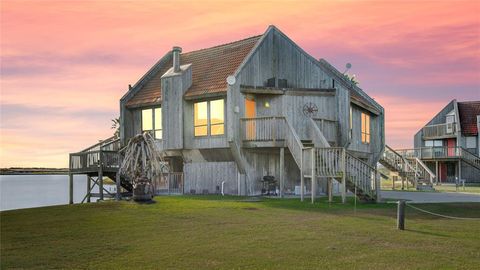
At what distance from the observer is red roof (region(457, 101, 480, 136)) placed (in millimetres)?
58906

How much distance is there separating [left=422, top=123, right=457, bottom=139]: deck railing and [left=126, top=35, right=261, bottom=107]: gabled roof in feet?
124

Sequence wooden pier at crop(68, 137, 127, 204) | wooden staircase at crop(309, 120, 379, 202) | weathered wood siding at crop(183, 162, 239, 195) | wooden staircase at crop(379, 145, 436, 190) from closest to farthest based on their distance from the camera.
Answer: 1. wooden staircase at crop(309, 120, 379, 202)
2. weathered wood siding at crop(183, 162, 239, 195)
3. wooden pier at crop(68, 137, 127, 204)
4. wooden staircase at crop(379, 145, 436, 190)

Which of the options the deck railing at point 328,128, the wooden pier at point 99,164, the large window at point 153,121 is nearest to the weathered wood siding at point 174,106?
the large window at point 153,121

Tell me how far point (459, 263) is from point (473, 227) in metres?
5.50

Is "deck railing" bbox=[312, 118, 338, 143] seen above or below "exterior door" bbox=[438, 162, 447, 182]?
above

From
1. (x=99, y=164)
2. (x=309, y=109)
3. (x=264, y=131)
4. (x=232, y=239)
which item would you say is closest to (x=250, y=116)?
(x=264, y=131)

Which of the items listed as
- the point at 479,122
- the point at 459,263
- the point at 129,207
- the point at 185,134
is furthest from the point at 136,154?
the point at 479,122

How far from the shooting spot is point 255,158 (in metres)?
29.0

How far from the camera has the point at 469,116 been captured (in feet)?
199

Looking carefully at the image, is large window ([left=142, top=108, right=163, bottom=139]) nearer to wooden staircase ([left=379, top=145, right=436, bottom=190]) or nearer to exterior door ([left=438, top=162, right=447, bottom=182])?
wooden staircase ([left=379, top=145, right=436, bottom=190])

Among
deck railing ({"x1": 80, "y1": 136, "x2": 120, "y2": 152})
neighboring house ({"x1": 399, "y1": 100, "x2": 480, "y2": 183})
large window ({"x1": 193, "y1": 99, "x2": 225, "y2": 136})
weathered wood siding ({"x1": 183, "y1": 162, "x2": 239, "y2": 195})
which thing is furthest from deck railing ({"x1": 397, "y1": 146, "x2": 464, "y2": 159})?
deck railing ({"x1": 80, "y1": 136, "x2": 120, "y2": 152})

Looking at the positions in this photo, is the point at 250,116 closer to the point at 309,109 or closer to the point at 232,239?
the point at 309,109

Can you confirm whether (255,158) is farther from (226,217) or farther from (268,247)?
(268,247)

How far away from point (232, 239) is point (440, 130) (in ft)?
182
